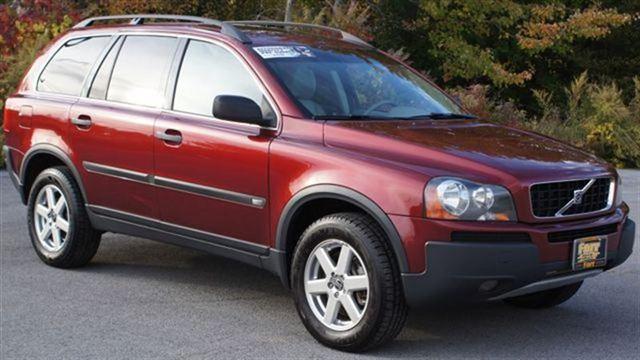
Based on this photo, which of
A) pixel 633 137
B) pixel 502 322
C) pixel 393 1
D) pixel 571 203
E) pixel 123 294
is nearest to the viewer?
pixel 571 203

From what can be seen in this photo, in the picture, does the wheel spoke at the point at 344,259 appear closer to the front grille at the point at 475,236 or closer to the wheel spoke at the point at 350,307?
the wheel spoke at the point at 350,307

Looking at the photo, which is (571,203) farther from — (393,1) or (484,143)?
→ (393,1)

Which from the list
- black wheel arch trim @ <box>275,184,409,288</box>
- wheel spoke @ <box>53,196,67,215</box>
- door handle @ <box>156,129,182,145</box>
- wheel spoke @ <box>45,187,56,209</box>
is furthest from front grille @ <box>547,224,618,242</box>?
wheel spoke @ <box>45,187,56,209</box>

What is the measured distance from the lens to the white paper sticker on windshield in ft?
20.2

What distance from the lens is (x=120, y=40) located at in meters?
7.09

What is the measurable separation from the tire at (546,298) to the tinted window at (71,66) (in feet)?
Answer: 11.3

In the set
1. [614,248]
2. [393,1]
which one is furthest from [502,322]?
[393,1]

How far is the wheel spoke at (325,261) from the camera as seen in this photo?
17.8 feet

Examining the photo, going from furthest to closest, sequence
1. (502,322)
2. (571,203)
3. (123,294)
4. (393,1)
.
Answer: (393,1)
(123,294)
(502,322)
(571,203)

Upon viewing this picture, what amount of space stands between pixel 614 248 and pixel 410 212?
132 cm

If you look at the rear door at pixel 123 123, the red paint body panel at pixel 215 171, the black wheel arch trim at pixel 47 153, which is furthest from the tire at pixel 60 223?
the red paint body panel at pixel 215 171

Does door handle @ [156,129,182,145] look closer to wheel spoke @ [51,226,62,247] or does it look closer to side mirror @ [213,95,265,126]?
side mirror @ [213,95,265,126]

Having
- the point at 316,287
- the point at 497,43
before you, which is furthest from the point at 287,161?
the point at 497,43

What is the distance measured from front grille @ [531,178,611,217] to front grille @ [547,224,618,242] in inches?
4.0
